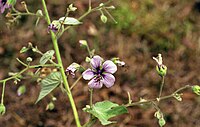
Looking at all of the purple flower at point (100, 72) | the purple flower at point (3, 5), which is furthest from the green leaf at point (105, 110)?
the purple flower at point (3, 5)

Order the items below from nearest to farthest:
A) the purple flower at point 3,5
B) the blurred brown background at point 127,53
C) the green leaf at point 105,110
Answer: the green leaf at point 105,110 → the purple flower at point 3,5 → the blurred brown background at point 127,53

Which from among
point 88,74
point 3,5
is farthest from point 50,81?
point 3,5

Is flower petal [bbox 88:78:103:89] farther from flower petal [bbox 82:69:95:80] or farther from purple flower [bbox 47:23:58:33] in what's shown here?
purple flower [bbox 47:23:58:33]

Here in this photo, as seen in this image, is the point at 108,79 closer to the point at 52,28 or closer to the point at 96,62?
the point at 96,62

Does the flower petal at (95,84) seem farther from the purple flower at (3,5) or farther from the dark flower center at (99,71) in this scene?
the purple flower at (3,5)

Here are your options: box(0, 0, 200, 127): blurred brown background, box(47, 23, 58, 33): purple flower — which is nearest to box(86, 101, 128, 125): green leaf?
box(47, 23, 58, 33): purple flower

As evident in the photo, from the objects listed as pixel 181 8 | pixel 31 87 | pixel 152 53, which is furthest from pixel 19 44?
pixel 181 8

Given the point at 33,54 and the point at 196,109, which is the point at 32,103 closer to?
the point at 33,54
